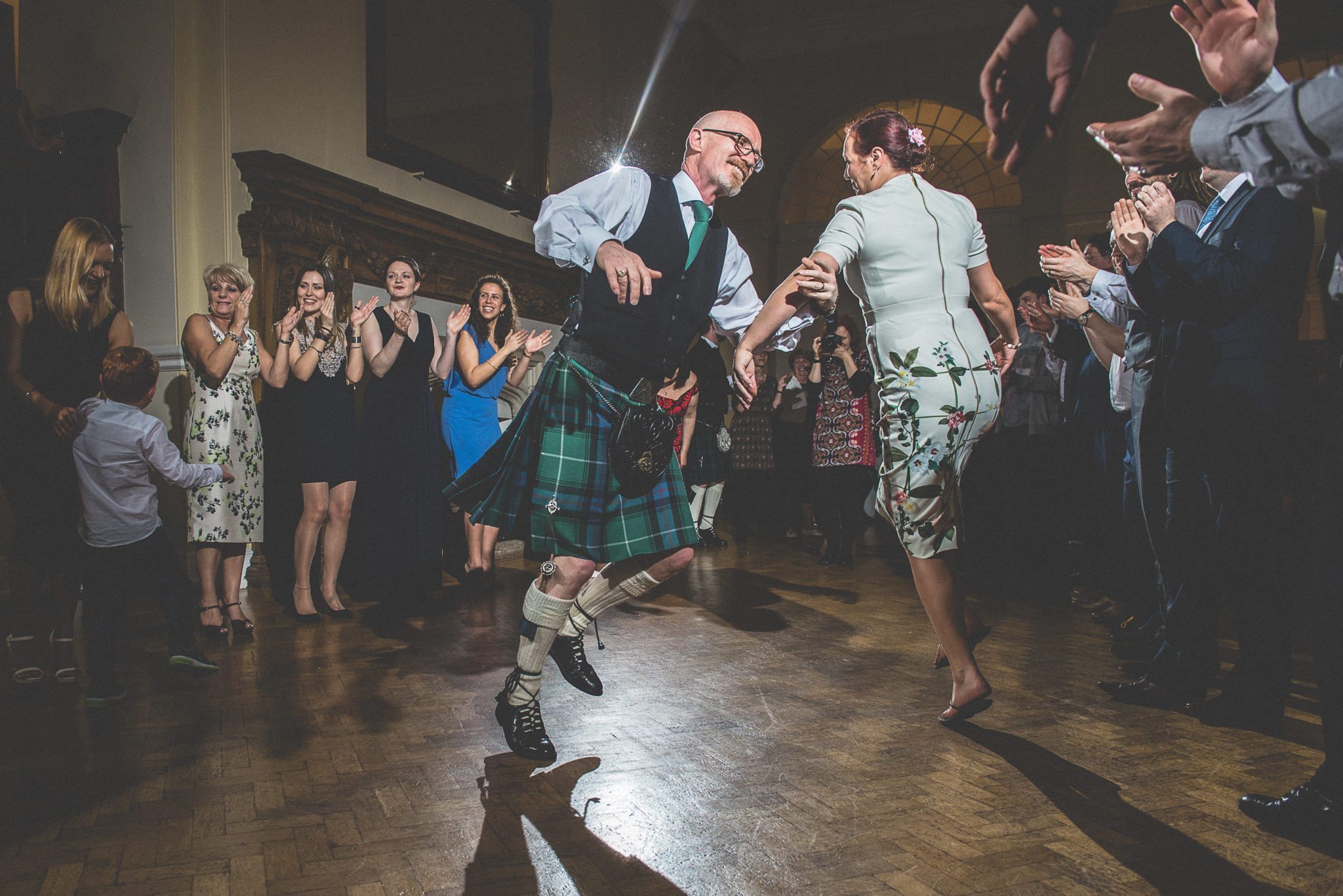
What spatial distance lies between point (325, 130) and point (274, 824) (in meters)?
5.00

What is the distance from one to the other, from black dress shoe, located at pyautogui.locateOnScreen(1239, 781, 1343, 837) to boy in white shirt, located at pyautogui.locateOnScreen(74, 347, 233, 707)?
3.05 meters

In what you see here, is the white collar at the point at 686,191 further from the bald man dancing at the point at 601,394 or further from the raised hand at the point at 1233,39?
the raised hand at the point at 1233,39

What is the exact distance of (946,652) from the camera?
7.95ft

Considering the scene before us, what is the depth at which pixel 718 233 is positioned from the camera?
93.5 inches

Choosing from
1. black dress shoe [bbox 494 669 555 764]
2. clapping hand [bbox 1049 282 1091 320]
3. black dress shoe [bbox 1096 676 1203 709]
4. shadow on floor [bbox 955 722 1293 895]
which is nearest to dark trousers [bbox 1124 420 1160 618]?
clapping hand [bbox 1049 282 1091 320]

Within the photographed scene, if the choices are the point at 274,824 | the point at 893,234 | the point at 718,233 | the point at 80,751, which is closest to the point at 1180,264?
the point at 893,234

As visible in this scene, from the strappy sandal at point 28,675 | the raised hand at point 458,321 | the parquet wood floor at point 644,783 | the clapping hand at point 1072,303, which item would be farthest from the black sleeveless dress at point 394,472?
the clapping hand at point 1072,303

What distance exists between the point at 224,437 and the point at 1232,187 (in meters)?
3.79

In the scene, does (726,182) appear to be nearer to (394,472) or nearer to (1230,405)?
(1230,405)

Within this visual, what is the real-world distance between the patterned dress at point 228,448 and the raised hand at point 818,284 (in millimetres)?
2752

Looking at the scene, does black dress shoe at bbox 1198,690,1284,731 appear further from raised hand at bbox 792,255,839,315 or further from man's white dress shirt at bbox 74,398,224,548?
man's white dress shirt at bbox 74,398,224,548

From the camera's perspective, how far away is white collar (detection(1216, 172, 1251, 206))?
224 centimetres

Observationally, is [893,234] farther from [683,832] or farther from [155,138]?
[155,138]

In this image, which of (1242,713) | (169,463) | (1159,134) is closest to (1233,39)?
(1159,134)
